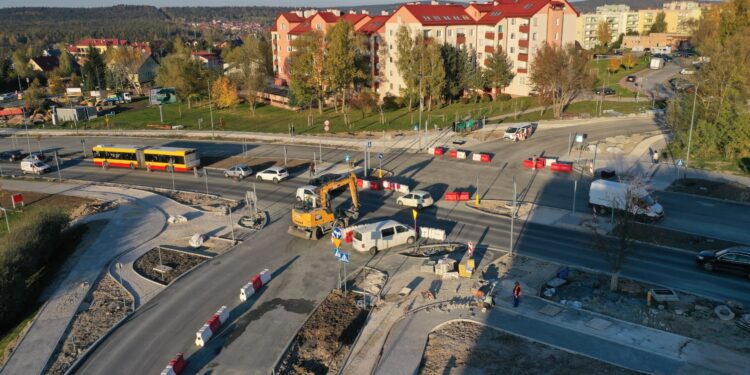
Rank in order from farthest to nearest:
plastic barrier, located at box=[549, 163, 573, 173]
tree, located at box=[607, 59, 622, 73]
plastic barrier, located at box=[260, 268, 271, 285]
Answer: tree, located at box=[607, 59, 622, 73] → plastic barrier, located at box=[549, 163, 573, 173] → plastic barrier, located at box=[260, 268, 271, 285]

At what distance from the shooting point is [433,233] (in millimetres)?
35031

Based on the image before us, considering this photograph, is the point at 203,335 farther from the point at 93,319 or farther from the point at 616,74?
the point at 616,74

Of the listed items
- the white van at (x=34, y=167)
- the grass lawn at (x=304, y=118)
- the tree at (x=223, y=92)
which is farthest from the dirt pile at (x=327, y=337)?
the tree at (x=223, y=92)

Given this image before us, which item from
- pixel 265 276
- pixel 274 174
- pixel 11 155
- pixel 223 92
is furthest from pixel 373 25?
pixel 265 276

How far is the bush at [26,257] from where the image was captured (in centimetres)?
2733

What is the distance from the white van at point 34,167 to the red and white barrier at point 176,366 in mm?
45277

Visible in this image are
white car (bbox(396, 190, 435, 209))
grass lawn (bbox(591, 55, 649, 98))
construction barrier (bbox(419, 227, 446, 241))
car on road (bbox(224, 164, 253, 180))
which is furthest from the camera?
grass lawn (bbox(591, 55, 649, 98))

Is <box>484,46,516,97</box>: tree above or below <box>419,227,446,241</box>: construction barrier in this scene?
above

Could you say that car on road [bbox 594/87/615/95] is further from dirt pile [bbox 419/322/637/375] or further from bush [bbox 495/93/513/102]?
dirt pile [bbox 419/322/637/375]

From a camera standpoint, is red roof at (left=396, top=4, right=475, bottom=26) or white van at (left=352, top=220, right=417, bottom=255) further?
red roof at (left=396, top=4, right=475, bottom=26)

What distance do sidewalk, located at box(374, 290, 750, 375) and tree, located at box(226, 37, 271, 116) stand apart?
71.1 meters

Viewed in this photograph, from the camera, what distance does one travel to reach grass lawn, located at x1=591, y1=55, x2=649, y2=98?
8712cm

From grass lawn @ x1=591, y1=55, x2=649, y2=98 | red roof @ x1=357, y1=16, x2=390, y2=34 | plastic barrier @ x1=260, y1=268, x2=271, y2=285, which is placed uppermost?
red roof @ x1=357, y1=16, x2=390, y2=34

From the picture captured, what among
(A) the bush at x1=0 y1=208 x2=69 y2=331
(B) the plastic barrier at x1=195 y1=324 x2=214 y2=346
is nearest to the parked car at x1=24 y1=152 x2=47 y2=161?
(A) the bush at x1=0 y1=208 x2=69 y2=331
